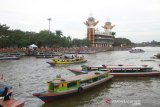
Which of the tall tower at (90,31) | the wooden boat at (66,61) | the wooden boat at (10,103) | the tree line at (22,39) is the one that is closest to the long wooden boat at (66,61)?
the wooden boat at (66,61)

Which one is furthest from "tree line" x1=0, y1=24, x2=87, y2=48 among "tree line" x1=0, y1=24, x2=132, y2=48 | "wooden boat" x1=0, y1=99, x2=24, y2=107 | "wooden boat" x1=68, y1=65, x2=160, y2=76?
"wooden boat" x1=0, y1=99, x2=24, y2=107

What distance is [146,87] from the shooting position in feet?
104

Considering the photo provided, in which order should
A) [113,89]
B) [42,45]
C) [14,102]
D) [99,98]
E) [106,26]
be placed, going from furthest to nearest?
[106,26] < [42,45] < [113,89] < [99,98] < [14,102]

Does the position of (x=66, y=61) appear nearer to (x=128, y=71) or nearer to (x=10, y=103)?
(x=128, y=71)

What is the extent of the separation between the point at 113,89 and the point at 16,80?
43.6ft

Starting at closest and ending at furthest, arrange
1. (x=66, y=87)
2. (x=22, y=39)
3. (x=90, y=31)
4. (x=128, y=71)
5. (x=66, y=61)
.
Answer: (x=66, y=87) < (x=128, y=71) < (x=66, y=61) < (x=22, y=39) < (x=90, y=31)

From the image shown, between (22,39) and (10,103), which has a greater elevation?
(22,39)

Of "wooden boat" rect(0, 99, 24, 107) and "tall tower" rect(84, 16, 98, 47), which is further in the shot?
"tall tower" rect(84, 16, 98, 47)

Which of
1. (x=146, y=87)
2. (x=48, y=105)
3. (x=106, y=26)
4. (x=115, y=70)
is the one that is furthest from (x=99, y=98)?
(x=106, y=26)

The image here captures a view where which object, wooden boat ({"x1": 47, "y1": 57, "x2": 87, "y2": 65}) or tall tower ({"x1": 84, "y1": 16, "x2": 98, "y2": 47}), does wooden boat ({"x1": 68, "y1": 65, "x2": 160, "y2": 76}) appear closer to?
wooden boat ({"x1": 47, "y1": 57, "x2": 87, "y2": 65})

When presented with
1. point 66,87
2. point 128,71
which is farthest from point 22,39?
point 66,87

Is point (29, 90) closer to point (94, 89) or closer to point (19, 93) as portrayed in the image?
point (19, 93)

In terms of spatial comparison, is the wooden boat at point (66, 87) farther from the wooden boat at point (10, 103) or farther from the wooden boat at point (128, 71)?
the wooden boat at point (128, 71)

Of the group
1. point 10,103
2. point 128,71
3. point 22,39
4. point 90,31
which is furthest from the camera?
point 90,31
